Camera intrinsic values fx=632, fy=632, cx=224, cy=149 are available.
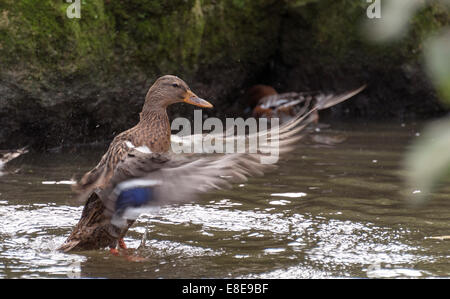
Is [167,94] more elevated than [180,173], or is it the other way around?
[167,94]

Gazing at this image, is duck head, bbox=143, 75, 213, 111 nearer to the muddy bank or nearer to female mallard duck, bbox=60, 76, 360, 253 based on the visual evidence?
female mallard duck, bbox=60, 76, 360, 253

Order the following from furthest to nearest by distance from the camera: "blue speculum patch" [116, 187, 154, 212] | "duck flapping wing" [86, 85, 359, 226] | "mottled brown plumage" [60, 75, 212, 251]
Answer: "mottled brown plumage" [60, 75, 212, 251] < "blue speculum patch" [116, 187, 154, 212] < "duck flapping wing" [86, 85, 359, 226]

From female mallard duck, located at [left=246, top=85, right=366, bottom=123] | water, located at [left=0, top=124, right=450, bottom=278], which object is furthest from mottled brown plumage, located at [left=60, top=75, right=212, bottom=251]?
female mallard duck, located at [left=246, top=85, right=366, bottom=123]

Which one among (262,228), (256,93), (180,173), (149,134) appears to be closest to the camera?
(180,173)

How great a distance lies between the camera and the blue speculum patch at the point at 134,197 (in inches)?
133

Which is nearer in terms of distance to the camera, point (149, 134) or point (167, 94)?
point (149, 134)

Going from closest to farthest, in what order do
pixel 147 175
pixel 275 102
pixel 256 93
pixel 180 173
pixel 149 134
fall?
pixel 180 173 < pixel 147 175 < pixel 149 134 < pixel 275 102 < pixel 256 93

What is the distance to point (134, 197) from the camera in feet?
11.3

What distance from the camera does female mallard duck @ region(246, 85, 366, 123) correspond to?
8492mm

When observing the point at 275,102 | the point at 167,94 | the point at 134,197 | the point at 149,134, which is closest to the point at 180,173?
the point at 134,197

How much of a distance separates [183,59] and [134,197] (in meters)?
4.80

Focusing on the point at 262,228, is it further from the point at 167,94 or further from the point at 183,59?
the point at 183,59
